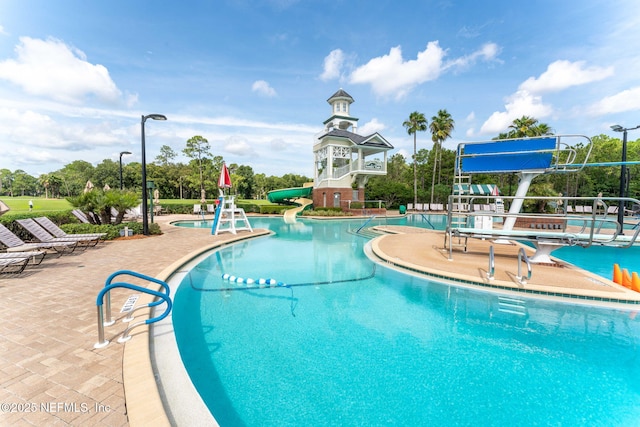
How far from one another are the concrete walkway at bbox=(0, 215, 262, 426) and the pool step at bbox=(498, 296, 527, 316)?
252 inches

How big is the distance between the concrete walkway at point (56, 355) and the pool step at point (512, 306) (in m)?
6.39

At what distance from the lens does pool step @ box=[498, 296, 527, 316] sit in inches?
220

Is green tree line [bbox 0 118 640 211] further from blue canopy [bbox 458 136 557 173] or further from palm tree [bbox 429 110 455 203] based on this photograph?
blue canopy [bbox 458 136 557 173]

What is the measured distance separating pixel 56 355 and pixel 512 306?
7.62 meters

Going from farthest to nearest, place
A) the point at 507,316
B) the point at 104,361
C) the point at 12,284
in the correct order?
the point at 12,284 → the point at 507,316 → the point at 104,361

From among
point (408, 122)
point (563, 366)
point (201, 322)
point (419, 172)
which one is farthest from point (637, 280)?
point (419, 172)

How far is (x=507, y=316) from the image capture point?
214 inches

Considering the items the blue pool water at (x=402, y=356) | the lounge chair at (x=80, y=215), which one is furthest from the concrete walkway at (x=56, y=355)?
the lounge chair at (x=80, y=215)

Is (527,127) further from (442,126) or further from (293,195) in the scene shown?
(293,195)

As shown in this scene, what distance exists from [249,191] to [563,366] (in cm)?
6894

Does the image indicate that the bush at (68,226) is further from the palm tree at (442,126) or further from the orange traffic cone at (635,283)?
the palm tree at (442,126)

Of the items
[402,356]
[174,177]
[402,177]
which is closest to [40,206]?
[174,177]

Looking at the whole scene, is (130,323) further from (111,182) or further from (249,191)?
(111,182)

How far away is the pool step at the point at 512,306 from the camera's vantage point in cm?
560
